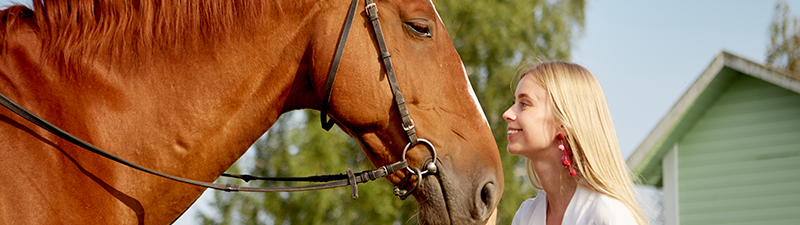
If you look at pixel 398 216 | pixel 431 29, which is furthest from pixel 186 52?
pixel 398 216

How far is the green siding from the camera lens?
7.68 m

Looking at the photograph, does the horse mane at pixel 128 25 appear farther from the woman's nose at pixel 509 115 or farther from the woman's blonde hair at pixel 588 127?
the woman's blonde hair at pixel 588 127

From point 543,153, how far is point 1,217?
2041mm

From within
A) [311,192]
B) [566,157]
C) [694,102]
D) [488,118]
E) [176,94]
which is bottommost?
[311,192]

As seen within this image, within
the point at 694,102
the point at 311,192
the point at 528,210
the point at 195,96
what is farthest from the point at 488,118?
the point at 195,96

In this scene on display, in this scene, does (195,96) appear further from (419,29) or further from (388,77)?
(419,29)

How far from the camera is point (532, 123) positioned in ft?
7.99

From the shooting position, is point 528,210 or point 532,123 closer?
point 532,123

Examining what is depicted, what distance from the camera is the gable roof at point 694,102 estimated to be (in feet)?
26.4

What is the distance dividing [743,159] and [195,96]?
27.2 ft

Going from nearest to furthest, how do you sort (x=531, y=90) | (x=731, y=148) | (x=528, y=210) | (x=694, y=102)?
(x=531, y=90)
(x=528, y=210)
(x=731, y=148)
(x=694, y=102)

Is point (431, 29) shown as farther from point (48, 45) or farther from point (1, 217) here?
point (1, 217)

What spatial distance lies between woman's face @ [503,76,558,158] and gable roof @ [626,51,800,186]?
6739mm

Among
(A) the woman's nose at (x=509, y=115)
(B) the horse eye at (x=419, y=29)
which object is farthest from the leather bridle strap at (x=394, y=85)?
(A) the woman's nose at (x=509, y=115)
